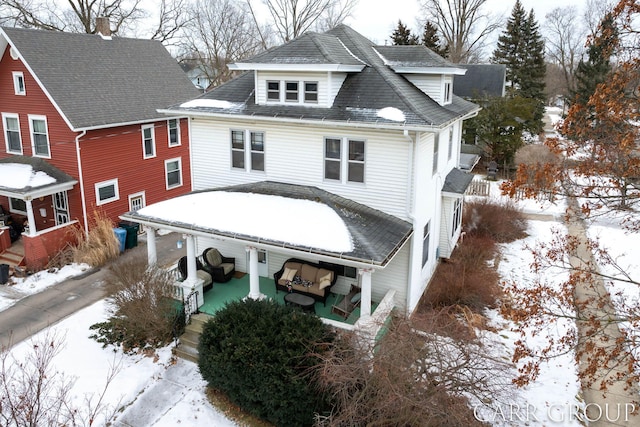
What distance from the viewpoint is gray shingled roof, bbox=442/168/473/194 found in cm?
1580

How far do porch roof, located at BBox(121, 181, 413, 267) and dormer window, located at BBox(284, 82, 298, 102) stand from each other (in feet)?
8.12

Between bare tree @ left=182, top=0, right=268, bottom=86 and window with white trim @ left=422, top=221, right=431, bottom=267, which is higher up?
bare tree @ left=182, top=0, right=268, bottom=86

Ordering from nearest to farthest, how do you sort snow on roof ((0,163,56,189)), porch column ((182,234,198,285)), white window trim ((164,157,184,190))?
1. porch column ((182,234,198,285))
2. snow on roof ((0,163,56,189))
3. white window trim ((164,157,184,190))

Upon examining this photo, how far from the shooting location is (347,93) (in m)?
13.2

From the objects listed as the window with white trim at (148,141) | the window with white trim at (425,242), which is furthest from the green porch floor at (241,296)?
the window with white trim at (148,141)

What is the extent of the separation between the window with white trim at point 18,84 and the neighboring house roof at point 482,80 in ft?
108

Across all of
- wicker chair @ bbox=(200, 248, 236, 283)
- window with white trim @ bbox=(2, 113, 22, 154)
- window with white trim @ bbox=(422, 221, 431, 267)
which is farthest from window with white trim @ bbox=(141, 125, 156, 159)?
window with white trim @ bbox=(422, 221, 431, 267)

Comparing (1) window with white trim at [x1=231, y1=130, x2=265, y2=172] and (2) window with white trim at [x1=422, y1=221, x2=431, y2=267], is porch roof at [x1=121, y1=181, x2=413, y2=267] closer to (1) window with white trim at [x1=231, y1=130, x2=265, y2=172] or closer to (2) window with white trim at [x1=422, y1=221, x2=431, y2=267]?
(1) window with white trim at [x1=231, y1=130, x2=265, y2=172]

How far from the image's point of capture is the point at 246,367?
938cm

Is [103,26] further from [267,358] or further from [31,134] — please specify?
[267,358]

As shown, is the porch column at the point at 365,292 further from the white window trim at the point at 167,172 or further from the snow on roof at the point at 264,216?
the white window trim at the point at 167,172

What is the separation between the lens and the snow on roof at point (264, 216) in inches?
440

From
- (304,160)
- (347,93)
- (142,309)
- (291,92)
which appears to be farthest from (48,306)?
(347,93)

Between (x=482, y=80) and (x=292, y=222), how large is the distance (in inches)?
1397
